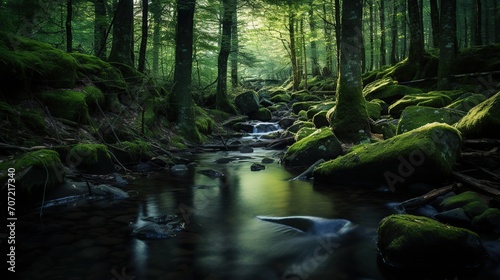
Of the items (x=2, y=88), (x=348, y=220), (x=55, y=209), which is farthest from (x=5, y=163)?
(x=348, y=220)

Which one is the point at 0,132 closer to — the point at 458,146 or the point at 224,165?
the point at 224,165

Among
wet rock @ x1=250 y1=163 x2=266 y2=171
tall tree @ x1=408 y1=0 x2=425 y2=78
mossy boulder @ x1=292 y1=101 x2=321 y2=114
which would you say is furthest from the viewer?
mossy boulder @ x1=292 y1=101 x2=321 y2=114

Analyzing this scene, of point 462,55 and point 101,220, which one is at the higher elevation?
point 462,55

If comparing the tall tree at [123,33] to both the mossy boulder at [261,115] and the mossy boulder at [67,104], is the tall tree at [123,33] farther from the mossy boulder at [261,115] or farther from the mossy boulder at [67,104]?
the mossy boulder at [261,115]

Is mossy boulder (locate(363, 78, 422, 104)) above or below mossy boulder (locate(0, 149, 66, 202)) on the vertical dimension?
above

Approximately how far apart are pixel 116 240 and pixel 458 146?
18.6 ft

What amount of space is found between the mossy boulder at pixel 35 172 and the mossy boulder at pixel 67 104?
9.69ft

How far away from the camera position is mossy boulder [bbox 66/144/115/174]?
6.20 meters

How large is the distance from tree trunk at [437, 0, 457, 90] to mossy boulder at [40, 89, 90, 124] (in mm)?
12469

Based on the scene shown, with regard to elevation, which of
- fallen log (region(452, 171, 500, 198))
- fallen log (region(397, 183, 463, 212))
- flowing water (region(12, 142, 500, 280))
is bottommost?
flowing water (region(12, 142, 500, 280))

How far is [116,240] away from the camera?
12.6 feet

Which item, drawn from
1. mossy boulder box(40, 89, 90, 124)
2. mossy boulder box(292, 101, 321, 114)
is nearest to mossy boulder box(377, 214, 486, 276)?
mossy boulder box(40, 89, 90, 124)

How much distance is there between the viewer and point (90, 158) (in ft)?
20.9

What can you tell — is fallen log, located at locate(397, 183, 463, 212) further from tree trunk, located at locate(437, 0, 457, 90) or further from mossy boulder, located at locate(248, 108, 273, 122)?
mossy boulder, located at locate(248, 108, 273, 122)
